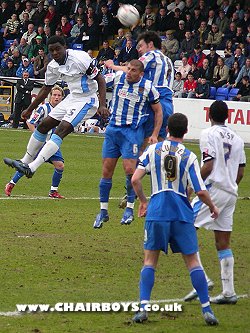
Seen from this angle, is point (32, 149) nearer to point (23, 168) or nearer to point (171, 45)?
point (23, 168)

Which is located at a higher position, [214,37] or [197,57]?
[214,37]

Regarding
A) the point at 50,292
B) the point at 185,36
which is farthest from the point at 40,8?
the point at 50,292

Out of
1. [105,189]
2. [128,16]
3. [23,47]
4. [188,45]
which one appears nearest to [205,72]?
[188,45]

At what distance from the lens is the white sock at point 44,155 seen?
44.4 ft

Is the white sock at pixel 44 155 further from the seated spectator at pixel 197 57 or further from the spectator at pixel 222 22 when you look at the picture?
the spectator at pixel 222 22

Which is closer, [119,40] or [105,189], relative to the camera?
[105,189]

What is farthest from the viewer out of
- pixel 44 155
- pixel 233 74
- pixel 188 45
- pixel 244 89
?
pixel 188 45

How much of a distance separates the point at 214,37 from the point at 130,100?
2107 centimetres

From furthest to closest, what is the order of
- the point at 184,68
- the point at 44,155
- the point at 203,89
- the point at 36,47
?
1. the point at 36,47
2. the point at 184,68
3. the point at 203,89
4. the point at 44,155

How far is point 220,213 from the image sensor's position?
9.20m

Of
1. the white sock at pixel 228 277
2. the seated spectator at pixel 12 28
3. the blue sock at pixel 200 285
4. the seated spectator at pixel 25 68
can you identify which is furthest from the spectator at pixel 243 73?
the blue sock at pixel 200 285

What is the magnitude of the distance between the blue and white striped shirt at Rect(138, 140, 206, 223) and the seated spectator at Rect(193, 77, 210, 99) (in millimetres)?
22255

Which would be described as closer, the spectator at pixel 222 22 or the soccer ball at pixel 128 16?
the soccer ball at pixel 128 16

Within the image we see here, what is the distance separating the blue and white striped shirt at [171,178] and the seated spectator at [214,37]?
25.1 meters
